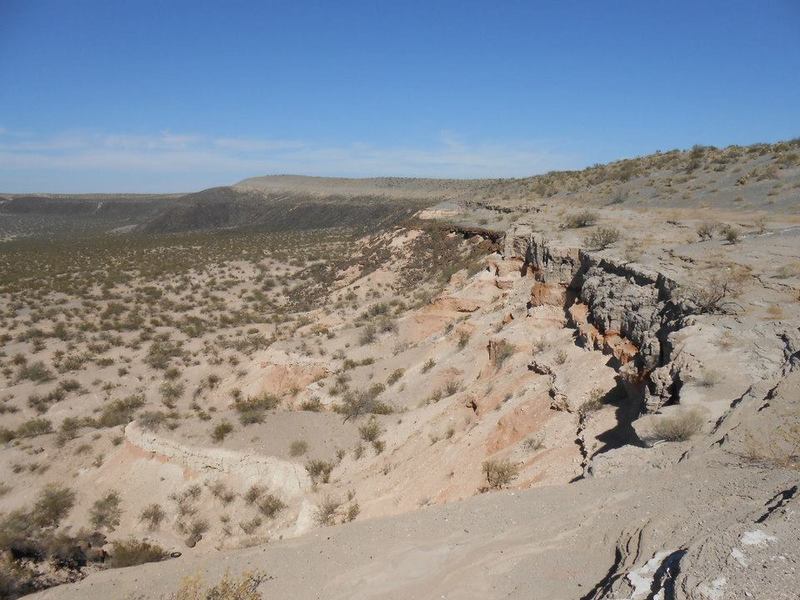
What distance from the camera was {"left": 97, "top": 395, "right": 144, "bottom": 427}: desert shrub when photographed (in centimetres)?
1485

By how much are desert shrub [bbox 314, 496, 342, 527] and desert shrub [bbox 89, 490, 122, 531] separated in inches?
190

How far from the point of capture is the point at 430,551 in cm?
552

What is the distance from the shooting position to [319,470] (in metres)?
11.2

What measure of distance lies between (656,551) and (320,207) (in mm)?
75723

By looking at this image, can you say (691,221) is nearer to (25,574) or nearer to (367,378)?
(367,378)

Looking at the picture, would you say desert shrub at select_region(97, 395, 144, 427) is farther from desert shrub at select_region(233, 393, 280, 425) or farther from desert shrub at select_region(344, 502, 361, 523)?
desert shrub at select_region(344, 502, 361, 523)

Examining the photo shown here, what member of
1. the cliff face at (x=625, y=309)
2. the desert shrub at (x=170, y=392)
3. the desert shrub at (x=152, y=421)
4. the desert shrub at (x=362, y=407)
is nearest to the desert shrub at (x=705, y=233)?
the cliff face at (x=625, y=309)

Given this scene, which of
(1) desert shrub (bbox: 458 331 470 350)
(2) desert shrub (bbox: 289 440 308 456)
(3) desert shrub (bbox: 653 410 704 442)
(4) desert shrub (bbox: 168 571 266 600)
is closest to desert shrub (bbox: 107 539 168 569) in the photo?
(4) desert shrub (bbox: 168 571 266 600)

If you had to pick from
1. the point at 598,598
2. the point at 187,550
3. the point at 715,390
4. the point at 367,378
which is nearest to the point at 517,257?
the point at 367,378

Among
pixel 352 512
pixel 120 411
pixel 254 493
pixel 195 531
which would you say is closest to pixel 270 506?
pixel 254 493

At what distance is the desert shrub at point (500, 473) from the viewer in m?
7.66

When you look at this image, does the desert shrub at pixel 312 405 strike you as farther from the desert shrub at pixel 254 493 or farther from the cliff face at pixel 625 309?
the cliff face at pixel 625 309

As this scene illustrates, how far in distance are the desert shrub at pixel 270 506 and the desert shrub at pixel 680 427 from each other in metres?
7.61

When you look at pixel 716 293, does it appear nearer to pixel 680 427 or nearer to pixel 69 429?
pixel 680 427
